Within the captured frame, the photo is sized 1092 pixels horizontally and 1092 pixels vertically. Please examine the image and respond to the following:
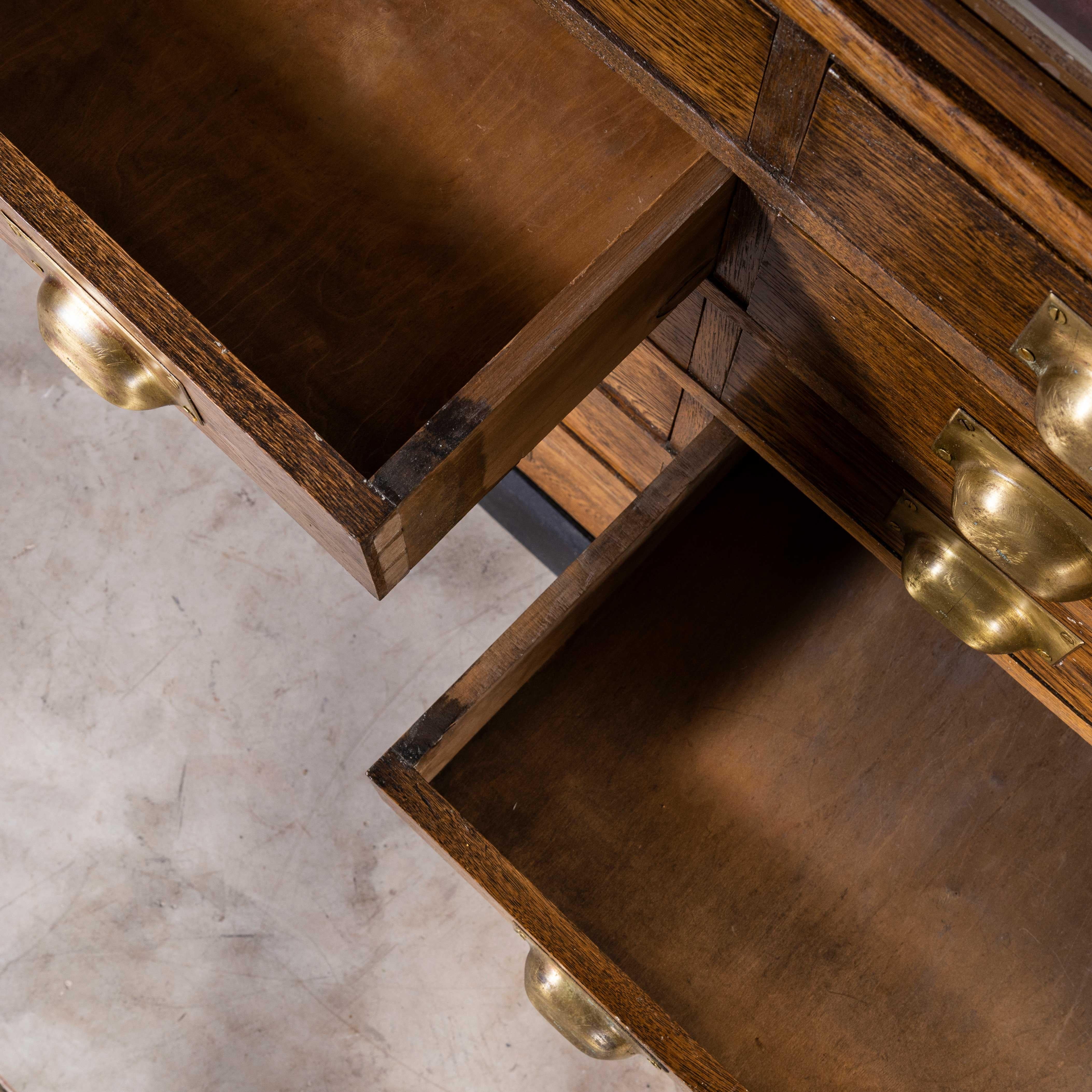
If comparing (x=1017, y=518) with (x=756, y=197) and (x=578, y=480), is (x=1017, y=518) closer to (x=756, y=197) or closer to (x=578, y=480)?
(x=756, y=197)

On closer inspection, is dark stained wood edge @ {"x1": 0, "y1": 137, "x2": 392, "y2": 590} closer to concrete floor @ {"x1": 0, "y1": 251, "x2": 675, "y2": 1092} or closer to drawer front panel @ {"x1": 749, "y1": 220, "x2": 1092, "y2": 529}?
drawer front panel @ {"x1": 749, "y1": 220, "x2": 1092, "y2": 529}

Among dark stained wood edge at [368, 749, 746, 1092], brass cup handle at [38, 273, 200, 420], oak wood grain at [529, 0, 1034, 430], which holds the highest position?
oak wood grain at [529, 0, 1034, 430]

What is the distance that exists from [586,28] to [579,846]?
556 millimetres

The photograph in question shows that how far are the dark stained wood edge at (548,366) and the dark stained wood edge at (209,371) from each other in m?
0.02

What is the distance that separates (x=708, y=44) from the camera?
565mm

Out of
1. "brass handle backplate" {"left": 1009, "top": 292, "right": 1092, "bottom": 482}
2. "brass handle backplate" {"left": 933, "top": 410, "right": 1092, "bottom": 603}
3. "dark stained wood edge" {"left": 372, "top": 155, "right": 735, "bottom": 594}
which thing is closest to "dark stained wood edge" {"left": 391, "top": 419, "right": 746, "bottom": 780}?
"dark stained wood edge" {"left": 372, "top": 155, "right": 735, "bottom": 594}

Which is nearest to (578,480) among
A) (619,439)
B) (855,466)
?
(619,439)

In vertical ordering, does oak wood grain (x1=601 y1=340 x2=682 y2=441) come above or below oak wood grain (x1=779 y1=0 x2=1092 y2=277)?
below

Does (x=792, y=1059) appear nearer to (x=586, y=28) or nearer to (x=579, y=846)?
(x=579, y=846)

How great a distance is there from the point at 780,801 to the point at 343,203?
0.53 meters

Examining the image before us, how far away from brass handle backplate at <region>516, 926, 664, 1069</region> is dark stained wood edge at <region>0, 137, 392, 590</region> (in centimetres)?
43

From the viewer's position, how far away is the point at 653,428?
1125 mm

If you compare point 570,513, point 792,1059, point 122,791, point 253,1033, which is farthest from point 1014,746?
point 122,791

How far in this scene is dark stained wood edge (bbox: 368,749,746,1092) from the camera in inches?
27.2
